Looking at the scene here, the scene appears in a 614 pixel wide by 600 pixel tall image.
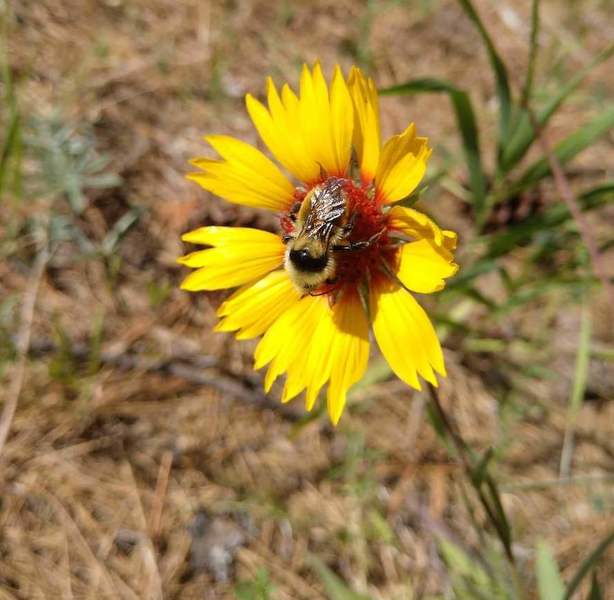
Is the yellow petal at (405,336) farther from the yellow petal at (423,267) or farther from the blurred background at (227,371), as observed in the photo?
the blurred background at (227,371)

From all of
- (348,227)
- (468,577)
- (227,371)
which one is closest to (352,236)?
(348,227)

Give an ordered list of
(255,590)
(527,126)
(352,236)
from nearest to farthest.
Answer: (255,590) < (352,236) < (527,126)

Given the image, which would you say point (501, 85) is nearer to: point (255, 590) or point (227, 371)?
point (227, 371)

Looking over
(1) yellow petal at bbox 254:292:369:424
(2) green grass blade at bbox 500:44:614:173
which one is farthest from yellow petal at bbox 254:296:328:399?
(2) green grass blade at bbox 500:44:614:173

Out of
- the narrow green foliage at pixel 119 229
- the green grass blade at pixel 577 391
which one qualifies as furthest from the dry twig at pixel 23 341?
the green grass blade at pixel 577 391

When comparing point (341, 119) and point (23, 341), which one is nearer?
point (341, 119)

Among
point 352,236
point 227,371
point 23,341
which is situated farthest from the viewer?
point 227,371

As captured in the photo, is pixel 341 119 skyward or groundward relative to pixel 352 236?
skyward

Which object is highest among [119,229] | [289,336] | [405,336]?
[119,229]
